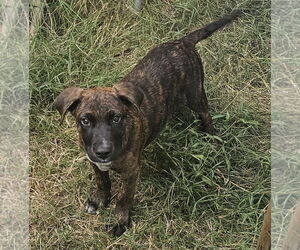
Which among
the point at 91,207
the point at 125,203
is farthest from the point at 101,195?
the point at 125,203

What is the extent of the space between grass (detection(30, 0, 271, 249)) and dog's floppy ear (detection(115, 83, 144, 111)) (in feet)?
2.59

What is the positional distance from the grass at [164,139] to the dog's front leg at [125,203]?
0.06m

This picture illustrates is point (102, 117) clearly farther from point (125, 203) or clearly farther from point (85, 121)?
point (125, 203)

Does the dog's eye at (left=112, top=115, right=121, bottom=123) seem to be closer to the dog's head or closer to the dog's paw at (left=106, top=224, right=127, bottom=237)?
the dog's head

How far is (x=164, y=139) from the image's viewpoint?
15.7ft

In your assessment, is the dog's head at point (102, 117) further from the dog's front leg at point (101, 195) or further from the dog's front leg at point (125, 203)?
the dog's front leg at point (101, 195)

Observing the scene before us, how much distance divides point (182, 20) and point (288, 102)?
1.48m

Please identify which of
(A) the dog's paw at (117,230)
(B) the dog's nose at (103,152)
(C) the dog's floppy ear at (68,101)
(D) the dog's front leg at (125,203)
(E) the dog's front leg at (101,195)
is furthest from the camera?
(E) the dog's front leg at (101,195)

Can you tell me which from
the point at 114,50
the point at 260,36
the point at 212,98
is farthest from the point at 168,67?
the point at 260,36

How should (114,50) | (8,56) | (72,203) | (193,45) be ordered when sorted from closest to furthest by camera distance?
1. (72,203)
2. (193,45)
3. (8,56)
4. (114,50)

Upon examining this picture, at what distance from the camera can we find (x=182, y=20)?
5.97 metres

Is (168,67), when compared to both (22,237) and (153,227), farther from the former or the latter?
(22,237)

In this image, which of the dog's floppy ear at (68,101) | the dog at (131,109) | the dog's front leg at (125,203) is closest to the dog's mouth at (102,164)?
the dog at (131,109)

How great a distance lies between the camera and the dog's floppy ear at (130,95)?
385 cm
